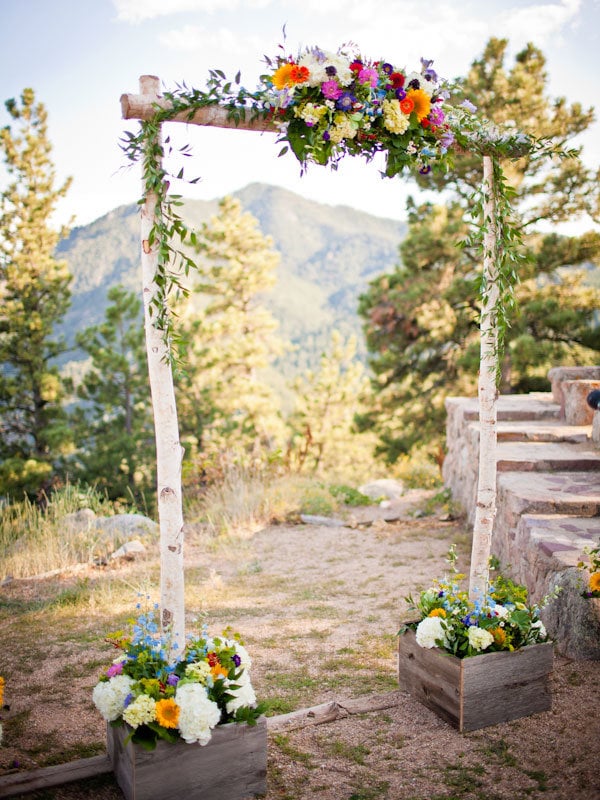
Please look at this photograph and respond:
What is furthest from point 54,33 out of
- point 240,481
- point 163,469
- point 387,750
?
point 387,750

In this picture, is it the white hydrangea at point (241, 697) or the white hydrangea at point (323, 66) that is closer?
the white hydrangea at point (241, 697)

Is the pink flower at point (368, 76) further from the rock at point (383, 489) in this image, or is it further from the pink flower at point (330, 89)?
the rock at point (383, 489)

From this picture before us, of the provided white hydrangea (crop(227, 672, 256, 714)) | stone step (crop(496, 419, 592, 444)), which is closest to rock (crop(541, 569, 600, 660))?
white hydrangea (crop(227, 672, 256, 714))

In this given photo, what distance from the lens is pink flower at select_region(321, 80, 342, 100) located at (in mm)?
2637

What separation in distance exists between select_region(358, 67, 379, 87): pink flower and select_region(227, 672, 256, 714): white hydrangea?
7.93ft

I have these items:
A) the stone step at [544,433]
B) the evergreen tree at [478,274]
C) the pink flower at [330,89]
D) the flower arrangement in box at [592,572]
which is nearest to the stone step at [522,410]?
the stone step at [544,433]

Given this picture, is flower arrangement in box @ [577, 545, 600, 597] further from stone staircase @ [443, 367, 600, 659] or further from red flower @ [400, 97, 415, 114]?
red flower @ [400, 97, 415, 114]

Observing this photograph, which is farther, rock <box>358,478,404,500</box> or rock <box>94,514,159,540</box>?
rock <box>358,478,404,500</box>

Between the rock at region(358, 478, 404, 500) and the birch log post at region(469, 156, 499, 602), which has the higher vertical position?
the birch log post at region(469, 156, 499, 602)

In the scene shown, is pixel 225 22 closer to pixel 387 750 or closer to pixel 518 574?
pixel 518 574

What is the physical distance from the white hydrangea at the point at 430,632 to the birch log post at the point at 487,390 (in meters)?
0.33

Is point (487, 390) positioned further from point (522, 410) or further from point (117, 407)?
point (117, 407)

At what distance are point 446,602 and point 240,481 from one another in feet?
15.5

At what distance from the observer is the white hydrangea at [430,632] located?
9.43 feet
